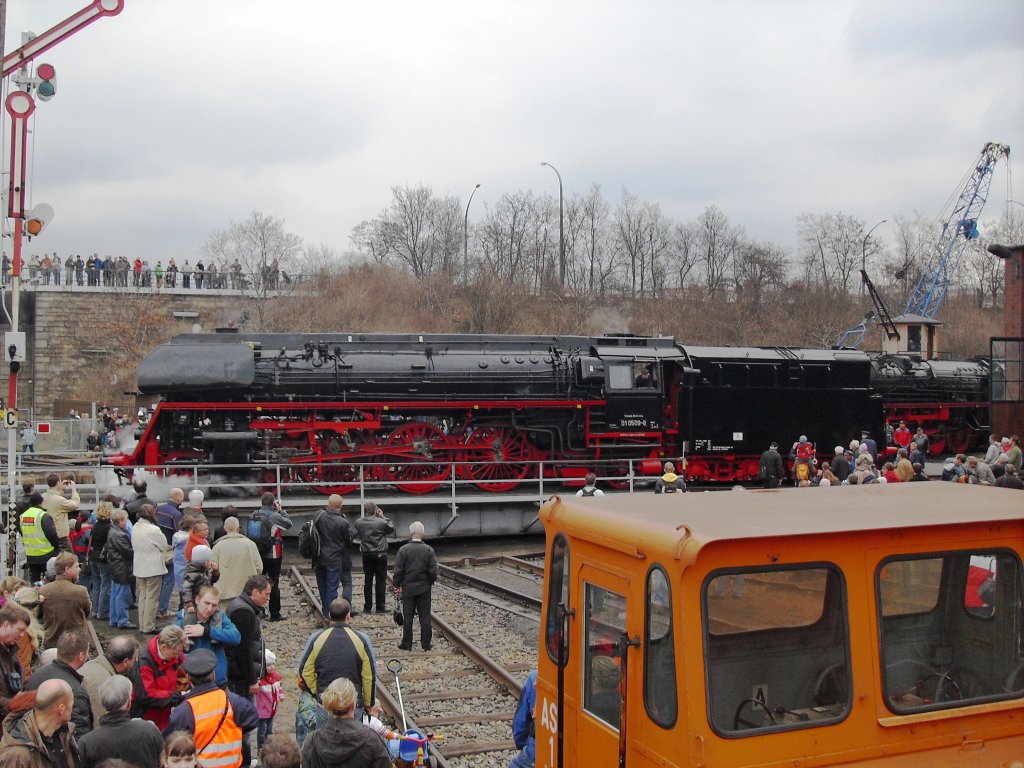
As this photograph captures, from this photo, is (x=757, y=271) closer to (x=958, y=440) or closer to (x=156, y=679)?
(x=958, y=440)

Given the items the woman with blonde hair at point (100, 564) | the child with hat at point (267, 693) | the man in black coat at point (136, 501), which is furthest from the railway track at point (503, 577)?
the child with hat at point (267, 693)

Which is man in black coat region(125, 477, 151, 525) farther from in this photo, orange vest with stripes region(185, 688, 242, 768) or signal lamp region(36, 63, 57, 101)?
orange vest with stripes region(185, 688, 242, 768)

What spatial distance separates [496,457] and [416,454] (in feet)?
5.94

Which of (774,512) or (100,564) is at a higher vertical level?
(774,512)

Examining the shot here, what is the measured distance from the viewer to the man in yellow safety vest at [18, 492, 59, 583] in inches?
480

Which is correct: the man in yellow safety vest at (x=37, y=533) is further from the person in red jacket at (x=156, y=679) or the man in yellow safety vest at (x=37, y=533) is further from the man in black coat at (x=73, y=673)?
the man in black coat at (x=73, y=673)

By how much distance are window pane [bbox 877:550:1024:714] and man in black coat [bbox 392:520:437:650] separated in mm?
7165

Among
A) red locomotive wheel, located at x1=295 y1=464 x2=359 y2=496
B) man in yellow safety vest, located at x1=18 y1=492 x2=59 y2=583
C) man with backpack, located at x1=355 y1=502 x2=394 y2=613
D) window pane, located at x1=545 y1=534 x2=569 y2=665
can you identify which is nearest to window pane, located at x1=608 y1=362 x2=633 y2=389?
red locomotive wheel, located at x1=295 y1=464 x2=359 y2=496

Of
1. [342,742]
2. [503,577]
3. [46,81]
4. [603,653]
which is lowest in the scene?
[503,577]

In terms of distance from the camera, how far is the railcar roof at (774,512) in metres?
4.03

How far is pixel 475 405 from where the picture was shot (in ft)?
65.6

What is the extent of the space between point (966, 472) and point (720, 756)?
1393 centimetres

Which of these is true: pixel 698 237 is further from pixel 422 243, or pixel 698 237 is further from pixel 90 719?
pixel 90 719

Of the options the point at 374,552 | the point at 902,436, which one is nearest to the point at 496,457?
the point at 374,552
